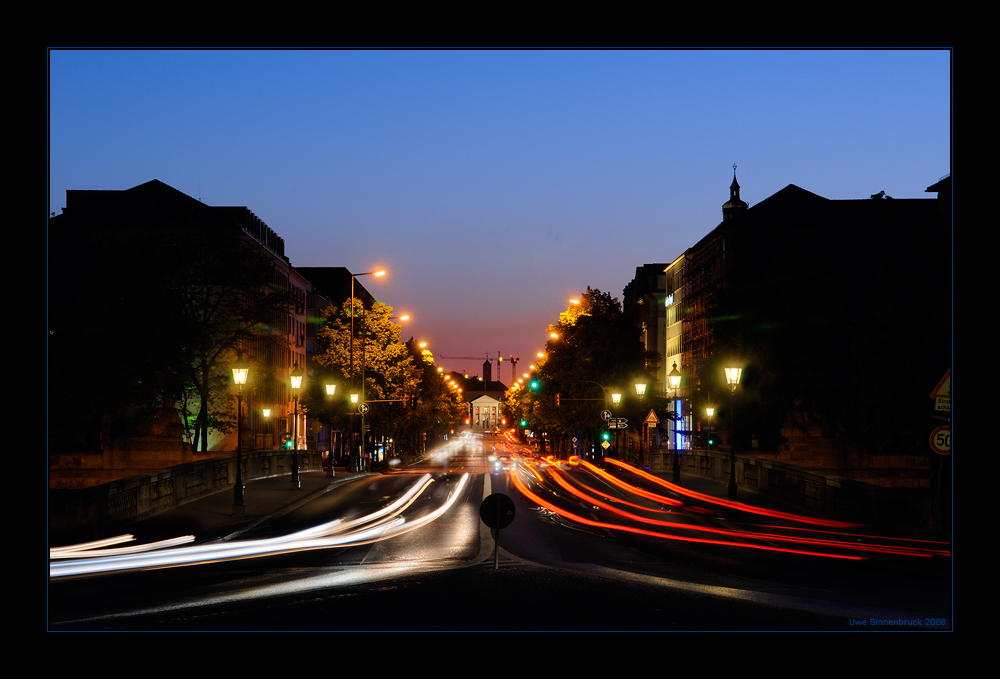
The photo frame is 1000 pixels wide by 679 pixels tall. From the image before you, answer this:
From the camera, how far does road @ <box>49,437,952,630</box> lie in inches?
442

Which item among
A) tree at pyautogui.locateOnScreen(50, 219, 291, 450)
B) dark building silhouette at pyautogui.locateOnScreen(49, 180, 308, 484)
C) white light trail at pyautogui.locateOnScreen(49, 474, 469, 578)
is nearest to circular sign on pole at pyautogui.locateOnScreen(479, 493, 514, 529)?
white light trail at pyautogui.locateOnScreen(49, 474, 469, 578)

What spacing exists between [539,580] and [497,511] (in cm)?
134

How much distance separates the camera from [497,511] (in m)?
14.0

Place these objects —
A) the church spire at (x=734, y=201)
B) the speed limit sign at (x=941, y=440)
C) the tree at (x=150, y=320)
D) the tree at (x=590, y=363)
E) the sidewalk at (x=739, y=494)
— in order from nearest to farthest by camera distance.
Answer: the speed limit sign at (x=941, y=440) < the sidewalk at (x=739, y=494) < the tree at (x=150, y=320) < the tree at (x=590, y=363) < the church spire at (x=734, y=201)

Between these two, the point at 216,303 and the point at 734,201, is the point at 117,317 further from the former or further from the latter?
the point at 734,201

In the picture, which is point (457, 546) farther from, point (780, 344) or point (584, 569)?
point (780, 344)

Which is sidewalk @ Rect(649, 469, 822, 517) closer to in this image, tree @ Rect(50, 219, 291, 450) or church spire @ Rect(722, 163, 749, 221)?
tree @ Rect(50, 219, 291, 450)

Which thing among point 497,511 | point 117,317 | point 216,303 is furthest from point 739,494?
point 216,303

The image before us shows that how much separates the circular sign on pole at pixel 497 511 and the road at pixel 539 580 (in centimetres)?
86

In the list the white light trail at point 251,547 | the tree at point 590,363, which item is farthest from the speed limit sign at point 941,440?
the tree at point 590,363

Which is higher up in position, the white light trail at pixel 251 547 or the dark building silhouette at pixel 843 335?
the dark building silhouette at pixel 843 335

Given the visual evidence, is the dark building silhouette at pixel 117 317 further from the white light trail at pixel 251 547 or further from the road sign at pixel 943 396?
the road sign at pixel 943 396

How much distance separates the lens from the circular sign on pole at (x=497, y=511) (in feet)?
45.8
